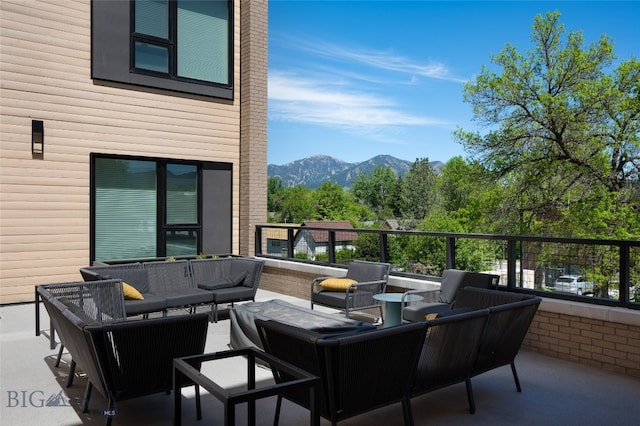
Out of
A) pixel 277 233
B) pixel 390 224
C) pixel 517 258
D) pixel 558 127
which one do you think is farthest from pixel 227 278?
pixel 390 224

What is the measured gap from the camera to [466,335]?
3568 millimetres

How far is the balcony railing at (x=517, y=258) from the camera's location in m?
5.07

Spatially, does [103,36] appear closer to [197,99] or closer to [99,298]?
[197,99]

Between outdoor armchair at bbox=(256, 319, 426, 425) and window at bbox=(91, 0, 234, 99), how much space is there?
7.05 meters

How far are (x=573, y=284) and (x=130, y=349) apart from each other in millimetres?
4546

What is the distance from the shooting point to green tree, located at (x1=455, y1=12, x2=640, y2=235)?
16.6 m

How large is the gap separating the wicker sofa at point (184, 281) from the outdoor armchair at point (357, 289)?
3.92 feet

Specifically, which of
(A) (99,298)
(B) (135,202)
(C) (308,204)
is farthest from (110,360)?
(C) (308,204)

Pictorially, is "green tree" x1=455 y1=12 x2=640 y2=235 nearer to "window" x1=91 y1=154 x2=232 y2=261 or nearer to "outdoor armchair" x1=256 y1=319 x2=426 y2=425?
"window" x1=91 y1=154 x2=232 y2=261

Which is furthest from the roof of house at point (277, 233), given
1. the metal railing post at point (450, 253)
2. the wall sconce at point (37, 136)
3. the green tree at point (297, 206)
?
the green tree at point (297, 206)

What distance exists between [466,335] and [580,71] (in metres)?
17.4

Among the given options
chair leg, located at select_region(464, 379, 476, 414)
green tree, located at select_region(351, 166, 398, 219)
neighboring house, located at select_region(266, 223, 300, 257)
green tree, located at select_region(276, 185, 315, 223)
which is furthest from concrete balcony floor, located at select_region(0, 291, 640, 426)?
green tree, located at select_region(351, 166, 398, 219)

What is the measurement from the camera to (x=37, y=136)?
7844 millimetres

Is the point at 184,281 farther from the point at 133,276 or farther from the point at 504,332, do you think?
the point at 504,332
